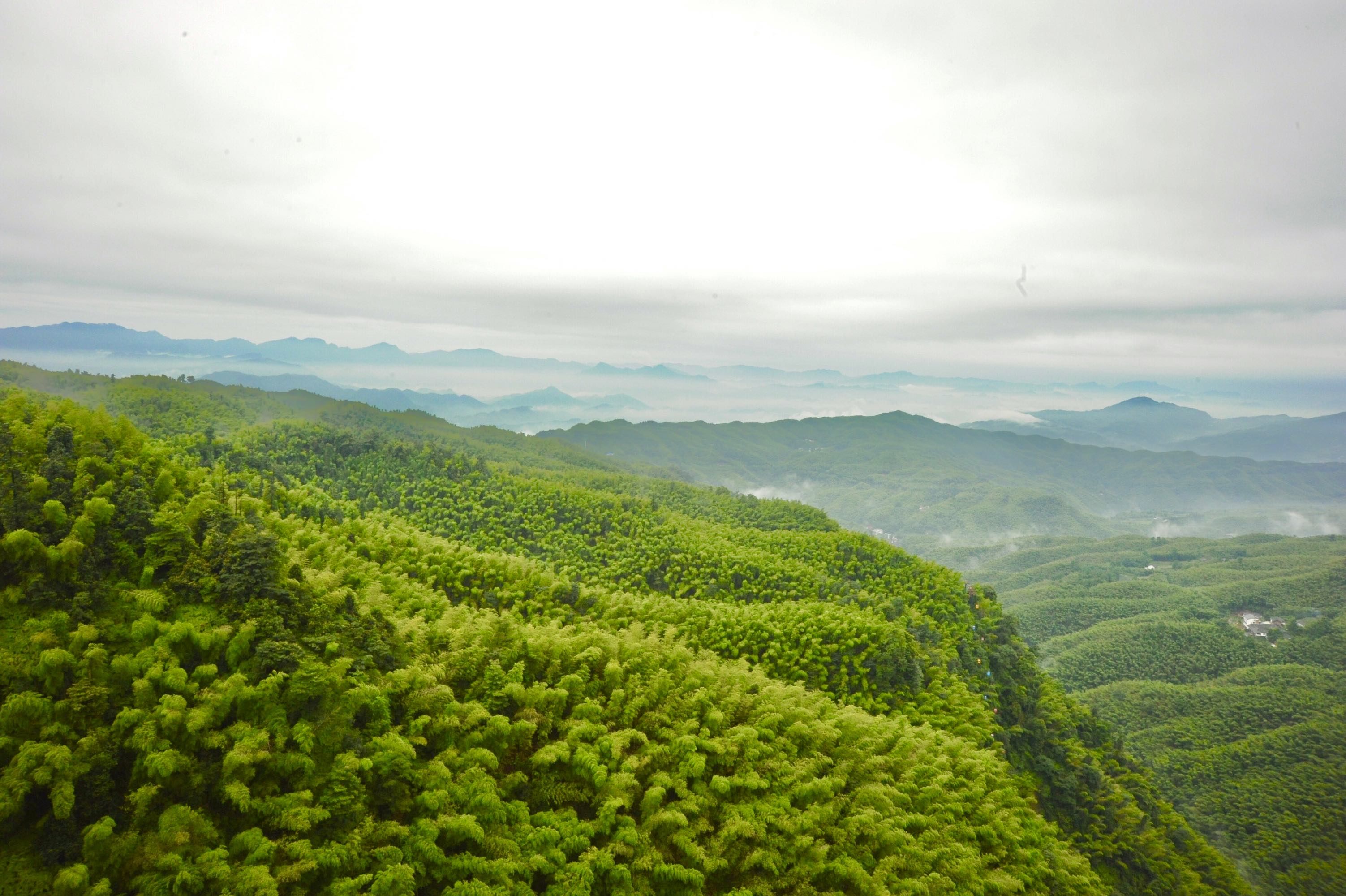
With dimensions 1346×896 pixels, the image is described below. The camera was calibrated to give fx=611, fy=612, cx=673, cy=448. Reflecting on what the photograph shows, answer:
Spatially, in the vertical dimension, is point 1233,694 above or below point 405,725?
below

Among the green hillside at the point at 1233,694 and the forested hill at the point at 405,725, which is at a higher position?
the forested hill at the point at 405,725

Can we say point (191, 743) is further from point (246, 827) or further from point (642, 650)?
point (642, 650)

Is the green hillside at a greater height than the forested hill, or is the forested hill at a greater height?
the forested hill

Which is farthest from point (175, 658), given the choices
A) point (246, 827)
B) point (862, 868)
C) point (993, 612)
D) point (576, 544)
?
point (993, 612)

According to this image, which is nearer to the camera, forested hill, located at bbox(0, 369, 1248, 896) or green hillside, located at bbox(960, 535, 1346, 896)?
forested hill, located at bbox(0, 369, 1248, 896)

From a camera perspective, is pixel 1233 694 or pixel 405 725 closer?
→ pixel 405 725
